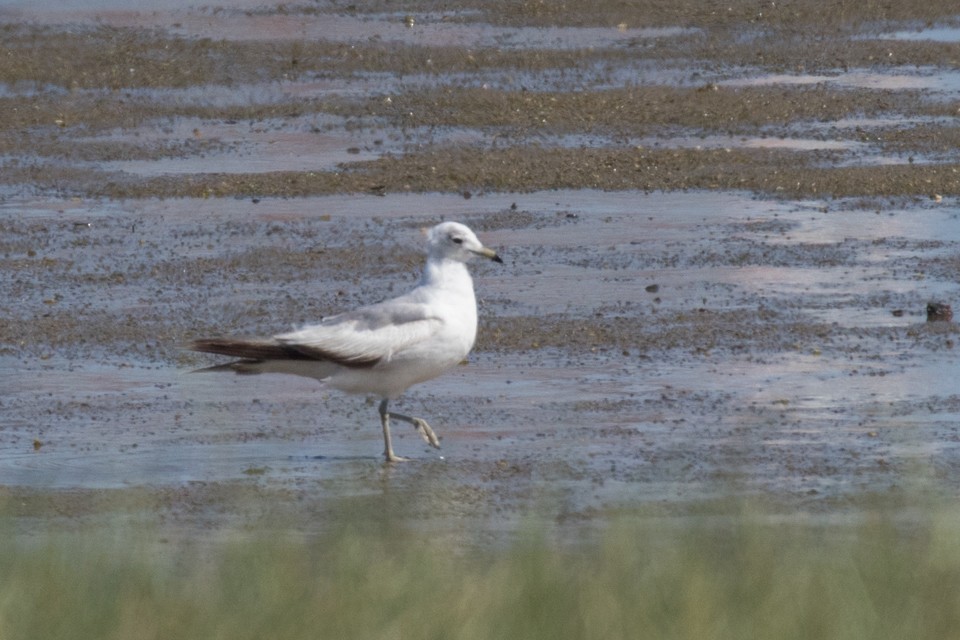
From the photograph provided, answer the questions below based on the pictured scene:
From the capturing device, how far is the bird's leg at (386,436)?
7.95 m

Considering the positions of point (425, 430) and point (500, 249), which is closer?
point (425, 430)

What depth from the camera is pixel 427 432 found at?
7.92m

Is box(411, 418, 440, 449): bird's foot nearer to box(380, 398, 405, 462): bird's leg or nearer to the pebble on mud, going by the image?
box(380, 398, 405, 462): bird's leg

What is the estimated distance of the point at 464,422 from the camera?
8.33 meters

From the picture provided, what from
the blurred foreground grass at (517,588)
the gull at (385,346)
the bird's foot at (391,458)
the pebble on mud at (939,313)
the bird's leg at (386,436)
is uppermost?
the pebble on mud at (939,313)

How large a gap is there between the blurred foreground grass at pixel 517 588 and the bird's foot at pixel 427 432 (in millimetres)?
2899

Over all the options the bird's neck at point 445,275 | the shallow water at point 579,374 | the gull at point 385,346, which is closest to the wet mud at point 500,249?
the shallow water at point 579,374

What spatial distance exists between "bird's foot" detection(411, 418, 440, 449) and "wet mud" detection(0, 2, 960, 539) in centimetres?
11

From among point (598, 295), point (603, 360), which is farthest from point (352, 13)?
point (603, 360)

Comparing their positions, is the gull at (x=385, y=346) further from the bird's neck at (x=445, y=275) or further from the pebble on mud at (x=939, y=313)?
the pebble on mud at (x=939, y=313)

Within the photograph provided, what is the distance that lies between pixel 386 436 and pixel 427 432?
18 centimetres

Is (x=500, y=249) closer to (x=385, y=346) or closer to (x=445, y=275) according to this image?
(x=445, y=275)

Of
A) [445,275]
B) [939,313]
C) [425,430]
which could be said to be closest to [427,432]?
[425,430]

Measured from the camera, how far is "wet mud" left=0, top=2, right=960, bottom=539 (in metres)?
7.56
